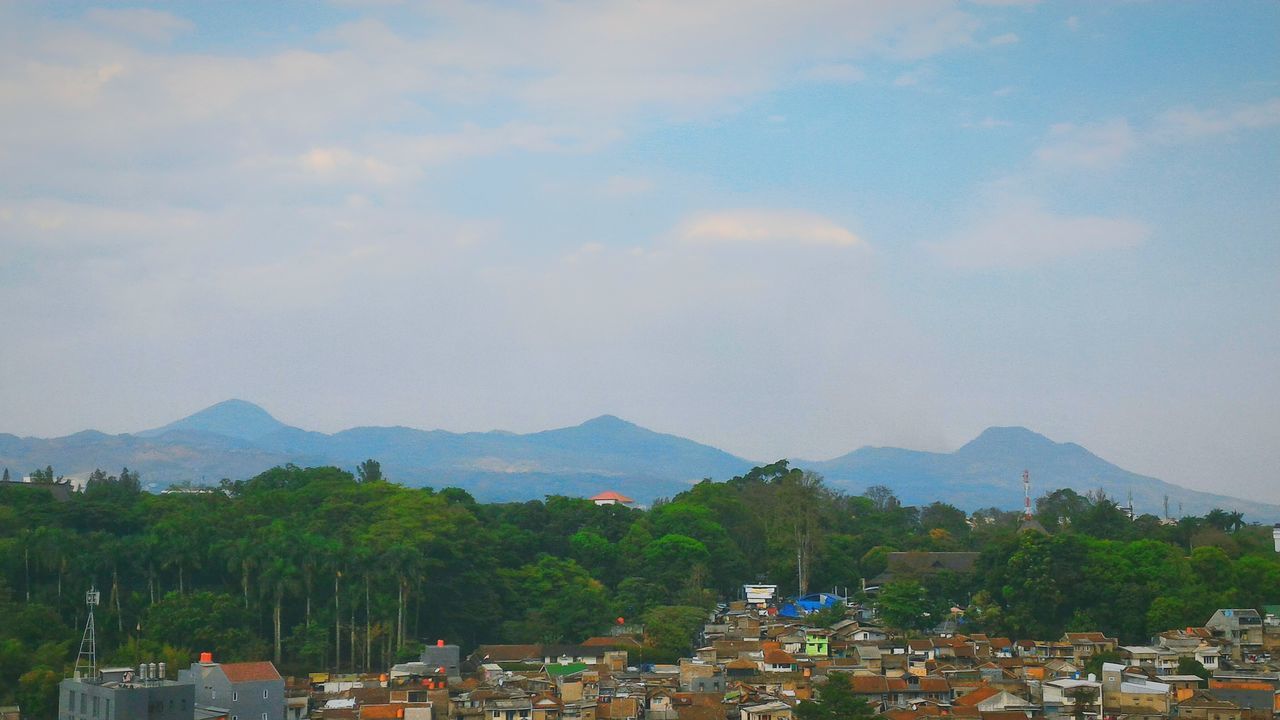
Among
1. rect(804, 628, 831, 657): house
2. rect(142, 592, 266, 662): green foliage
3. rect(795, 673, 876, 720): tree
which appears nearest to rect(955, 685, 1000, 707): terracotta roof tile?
rect(795, 673, 876, 720): tree

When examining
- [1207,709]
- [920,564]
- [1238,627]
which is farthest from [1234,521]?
[1207,709]

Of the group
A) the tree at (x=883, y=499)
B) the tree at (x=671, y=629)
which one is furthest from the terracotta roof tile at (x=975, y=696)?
the tree at (x=883, y=499)

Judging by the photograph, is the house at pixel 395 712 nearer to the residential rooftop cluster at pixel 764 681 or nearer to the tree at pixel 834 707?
the residential rooftop cluster at pixel 764 681

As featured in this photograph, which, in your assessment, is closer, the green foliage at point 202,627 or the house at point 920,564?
the green foliage at point 202,627

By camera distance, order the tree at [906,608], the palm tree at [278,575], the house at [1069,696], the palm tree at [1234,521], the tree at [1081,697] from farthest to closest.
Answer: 1. the palm tree at [1234,521]
2. the tree at [906,608]
3. the palm tree at [278,575]
4. the house at [1069,696]
5. the tree at [1081,697]

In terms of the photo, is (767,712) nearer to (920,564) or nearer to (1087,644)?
(1087,644)

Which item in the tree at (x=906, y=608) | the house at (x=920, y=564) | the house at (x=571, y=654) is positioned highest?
the house at (x=920, y=564)

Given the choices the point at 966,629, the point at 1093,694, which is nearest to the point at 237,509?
the point at 966,629
